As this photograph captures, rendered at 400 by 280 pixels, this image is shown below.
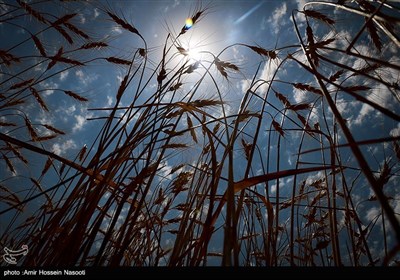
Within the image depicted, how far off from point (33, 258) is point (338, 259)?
124cm

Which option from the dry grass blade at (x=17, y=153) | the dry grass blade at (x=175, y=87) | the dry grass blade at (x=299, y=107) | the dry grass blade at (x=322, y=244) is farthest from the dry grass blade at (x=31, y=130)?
the dry grass blade at (x=322, y=244)

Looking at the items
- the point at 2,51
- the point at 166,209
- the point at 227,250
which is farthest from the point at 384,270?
the point at 2,51

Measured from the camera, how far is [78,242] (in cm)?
93

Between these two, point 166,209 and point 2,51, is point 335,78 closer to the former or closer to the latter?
point 166,209

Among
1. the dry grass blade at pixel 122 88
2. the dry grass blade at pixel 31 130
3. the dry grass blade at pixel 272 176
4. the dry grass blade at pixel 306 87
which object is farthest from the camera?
the dry grass blade at pixel 31 130

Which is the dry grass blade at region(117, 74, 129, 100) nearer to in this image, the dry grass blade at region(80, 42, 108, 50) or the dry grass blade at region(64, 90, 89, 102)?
the dry grass blade at region(80, 42, 108, 50)

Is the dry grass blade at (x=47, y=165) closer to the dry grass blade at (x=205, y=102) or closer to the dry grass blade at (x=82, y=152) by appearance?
the dry grass blade at (x=82, y=152)

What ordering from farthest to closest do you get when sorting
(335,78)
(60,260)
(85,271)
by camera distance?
(335,78) → (60,260) → (85,271)

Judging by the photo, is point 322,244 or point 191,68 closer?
point 322,244

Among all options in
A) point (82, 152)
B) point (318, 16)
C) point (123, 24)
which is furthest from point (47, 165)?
point (318, 16)

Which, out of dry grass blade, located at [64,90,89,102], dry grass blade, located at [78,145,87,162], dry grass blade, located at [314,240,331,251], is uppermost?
dry grass blade, located at [64,90,89,102]

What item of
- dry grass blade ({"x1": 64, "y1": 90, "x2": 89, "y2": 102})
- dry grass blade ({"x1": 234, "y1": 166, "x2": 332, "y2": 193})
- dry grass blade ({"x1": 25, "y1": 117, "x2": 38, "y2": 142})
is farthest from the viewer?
dry grass blade ({"x1": 25, "y1": 117, "x2": 38, "y2": 142})

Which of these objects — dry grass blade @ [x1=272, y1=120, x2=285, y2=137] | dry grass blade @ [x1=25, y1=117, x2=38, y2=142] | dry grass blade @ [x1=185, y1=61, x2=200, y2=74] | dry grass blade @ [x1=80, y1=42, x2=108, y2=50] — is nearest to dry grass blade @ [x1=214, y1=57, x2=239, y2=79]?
dry grass blade @ [x1=185, y1=61, x2=200, y2=74]

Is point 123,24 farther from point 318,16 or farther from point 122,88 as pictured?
point 318,16
